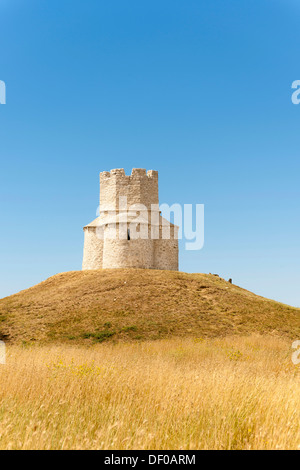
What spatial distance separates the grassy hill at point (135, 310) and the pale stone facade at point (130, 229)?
3.34 metres

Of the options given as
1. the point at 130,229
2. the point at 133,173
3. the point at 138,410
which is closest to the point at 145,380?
the point at 138,410

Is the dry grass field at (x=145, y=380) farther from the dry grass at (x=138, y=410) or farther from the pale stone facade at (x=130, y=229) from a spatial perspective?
the pale stone facade at (x=130, y=229)

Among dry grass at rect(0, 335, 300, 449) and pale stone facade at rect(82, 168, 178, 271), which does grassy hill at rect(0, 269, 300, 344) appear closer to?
pale stone facade at rect(82, 168, 178, 271)

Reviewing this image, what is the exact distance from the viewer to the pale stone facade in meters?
41.2

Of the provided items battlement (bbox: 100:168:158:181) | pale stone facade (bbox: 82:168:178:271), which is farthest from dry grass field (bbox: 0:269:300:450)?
battlement (bbox: 100:168:158:181)

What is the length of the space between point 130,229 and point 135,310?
14859mm

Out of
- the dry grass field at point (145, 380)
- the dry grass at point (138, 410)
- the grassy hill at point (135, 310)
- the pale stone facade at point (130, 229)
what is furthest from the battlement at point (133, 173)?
the dry grass at point (138, 410)

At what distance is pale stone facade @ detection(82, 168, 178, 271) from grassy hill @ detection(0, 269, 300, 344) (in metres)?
3.34

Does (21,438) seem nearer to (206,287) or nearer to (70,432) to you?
(70,432)

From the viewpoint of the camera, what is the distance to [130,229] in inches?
1641

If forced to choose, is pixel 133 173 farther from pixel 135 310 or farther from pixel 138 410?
pixel 138 410

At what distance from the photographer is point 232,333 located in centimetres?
2441
